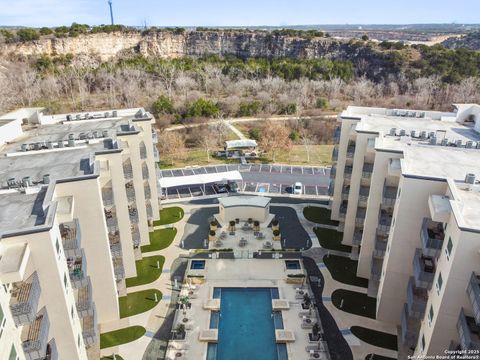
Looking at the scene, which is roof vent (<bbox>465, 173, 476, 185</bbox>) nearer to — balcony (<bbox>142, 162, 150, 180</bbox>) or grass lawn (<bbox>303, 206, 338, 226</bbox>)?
grass lawn (<bbox>303, 206, 338, 226</bbox>)

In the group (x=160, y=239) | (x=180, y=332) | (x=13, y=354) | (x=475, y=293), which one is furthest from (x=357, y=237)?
(x=13, y=354)

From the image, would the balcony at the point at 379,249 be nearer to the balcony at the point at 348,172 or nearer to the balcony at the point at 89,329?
the balcony at the point at 348,172

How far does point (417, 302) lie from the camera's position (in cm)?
2695

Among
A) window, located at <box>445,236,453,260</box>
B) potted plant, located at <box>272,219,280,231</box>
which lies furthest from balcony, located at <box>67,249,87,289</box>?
potted plant, located at <box>272,219,280,231</box>

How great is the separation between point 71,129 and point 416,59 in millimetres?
115987

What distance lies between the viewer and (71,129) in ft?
137

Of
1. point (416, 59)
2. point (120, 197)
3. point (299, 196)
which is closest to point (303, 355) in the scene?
point (120, 197)

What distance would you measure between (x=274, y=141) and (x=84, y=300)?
54.1m

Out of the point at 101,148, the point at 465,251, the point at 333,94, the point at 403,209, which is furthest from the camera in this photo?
the point at 333,94

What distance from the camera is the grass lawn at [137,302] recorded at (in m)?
34.2

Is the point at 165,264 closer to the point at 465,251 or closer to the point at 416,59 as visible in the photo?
the point at 465,251

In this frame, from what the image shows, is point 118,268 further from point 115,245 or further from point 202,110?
point 202,110

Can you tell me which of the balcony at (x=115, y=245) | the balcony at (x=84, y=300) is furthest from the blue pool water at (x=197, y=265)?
the balcony at (x=84, y=300)

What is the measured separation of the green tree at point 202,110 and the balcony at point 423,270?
70236mm
